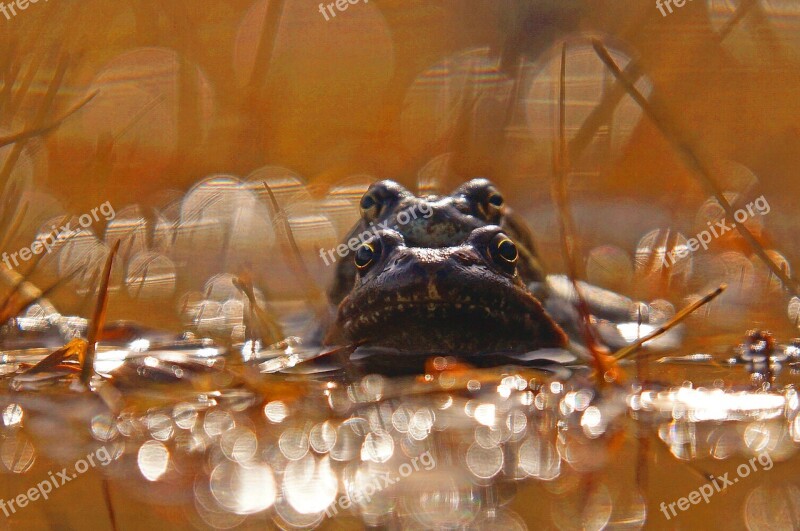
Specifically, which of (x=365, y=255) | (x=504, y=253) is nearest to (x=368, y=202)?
(x=365, y=255)

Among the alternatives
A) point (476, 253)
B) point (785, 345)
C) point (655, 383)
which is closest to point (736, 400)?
point (655, 383)

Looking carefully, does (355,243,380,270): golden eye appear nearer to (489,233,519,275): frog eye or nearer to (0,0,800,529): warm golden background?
(489,233,519,275): frog eye

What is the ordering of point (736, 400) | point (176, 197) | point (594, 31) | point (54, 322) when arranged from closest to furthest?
point (736, 400) → point (54, 322) → point (176, 197) → point (594, 31)

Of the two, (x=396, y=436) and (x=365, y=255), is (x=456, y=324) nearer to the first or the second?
(x=365, y=255)

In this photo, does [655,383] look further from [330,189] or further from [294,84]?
[294,84]

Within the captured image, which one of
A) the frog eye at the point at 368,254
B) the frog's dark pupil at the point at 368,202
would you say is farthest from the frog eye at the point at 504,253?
the frog's dark pupil at the point at 368,202

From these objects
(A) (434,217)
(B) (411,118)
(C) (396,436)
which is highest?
(C) (396,436)
